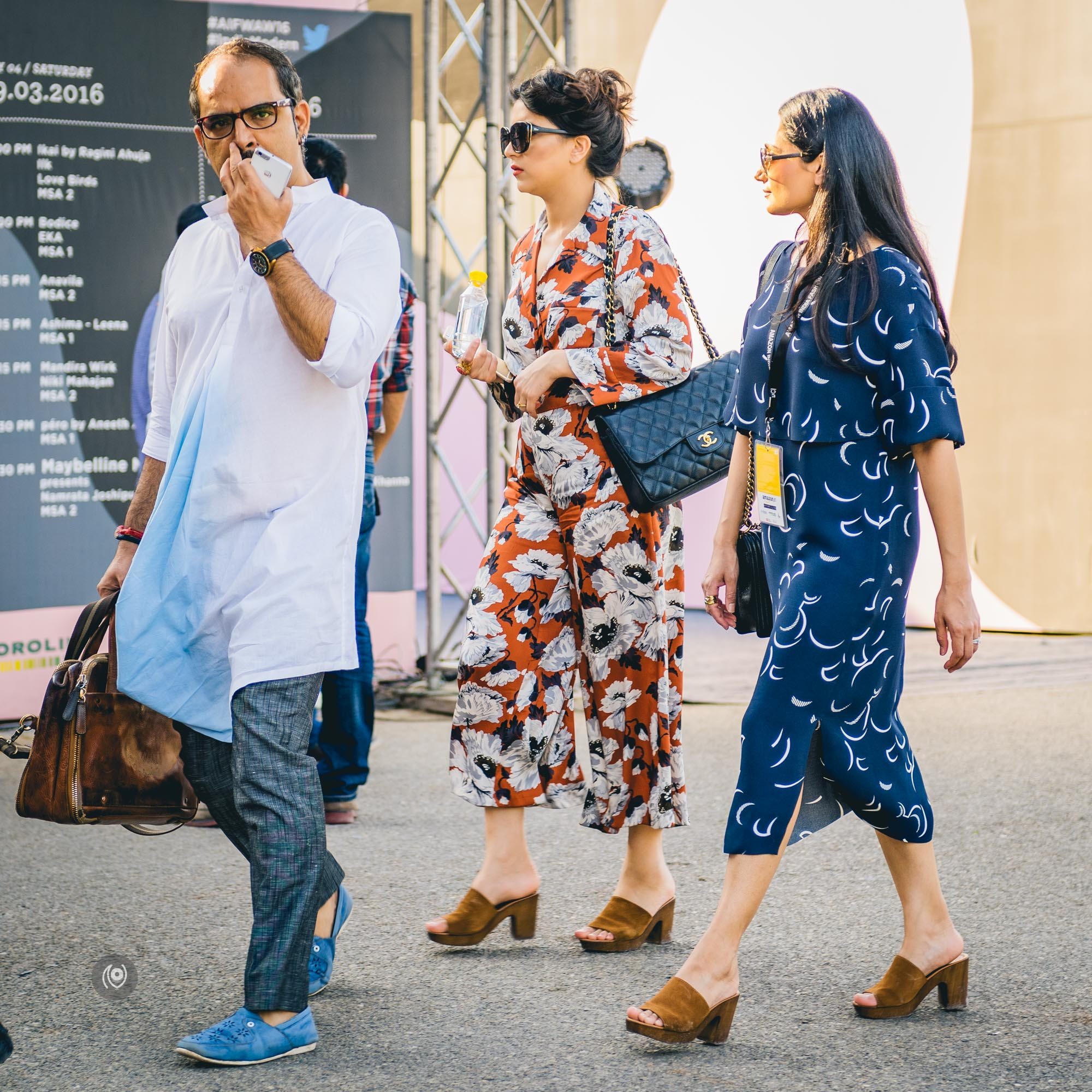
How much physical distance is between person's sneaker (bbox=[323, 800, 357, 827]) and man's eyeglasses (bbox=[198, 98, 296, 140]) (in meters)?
2.54

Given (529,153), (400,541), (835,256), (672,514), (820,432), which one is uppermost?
(529,153)

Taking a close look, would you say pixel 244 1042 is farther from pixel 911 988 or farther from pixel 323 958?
pixel 911 988

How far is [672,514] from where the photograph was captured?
359 centimetres

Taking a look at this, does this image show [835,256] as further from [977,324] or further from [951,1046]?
[977,324]

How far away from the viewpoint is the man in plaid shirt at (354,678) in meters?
4.70

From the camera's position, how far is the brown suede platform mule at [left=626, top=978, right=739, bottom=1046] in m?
2.78

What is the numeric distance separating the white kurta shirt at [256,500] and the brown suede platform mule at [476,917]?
3.05 feet

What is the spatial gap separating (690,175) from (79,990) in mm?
7381

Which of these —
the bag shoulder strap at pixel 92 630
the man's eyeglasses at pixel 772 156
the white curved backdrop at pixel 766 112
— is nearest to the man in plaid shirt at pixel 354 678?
the bag shoulder strap at pixel 92 630

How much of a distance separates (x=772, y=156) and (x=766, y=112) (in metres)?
6.65

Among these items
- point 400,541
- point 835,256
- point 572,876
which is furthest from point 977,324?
point 835,256

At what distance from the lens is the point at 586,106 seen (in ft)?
11.5

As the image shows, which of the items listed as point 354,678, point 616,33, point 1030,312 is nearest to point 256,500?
point 354,678

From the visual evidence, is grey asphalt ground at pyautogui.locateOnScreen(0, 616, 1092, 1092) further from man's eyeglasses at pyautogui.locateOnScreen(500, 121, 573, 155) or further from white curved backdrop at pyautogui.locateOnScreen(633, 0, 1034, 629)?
white curved backdrop at pyautogui.locateOnScreen(633, 0, 1034, 629)
